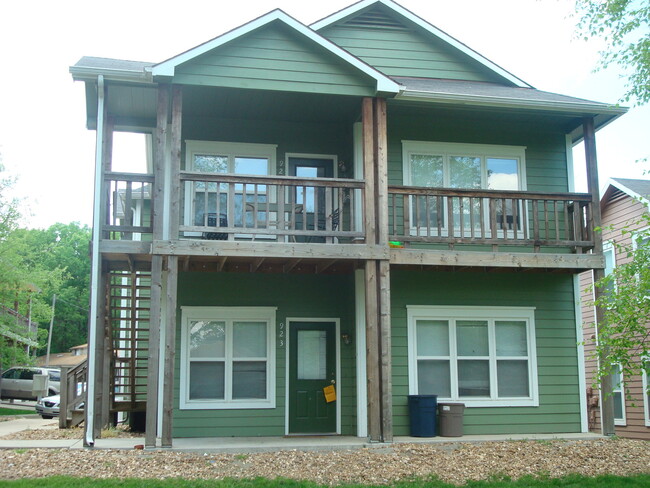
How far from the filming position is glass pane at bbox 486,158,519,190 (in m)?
13.9

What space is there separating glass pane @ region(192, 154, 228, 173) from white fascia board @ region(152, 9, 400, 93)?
268 cm

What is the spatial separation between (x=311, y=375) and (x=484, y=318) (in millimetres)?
3352

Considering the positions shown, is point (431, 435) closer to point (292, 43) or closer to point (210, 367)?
point (210, 367)

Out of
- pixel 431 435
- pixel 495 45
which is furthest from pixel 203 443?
pixel 495 45

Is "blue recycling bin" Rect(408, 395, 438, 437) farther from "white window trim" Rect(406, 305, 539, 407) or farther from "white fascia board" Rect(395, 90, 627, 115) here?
"white fascia board" Rect(395, 90, 627, 115)

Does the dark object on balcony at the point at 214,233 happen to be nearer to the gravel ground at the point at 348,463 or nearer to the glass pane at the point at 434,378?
the gravel ground at the point at 348,463

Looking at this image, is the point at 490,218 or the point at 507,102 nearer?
the point at 490,218

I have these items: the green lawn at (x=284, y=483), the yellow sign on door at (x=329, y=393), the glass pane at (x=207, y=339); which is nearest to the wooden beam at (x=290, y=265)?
the glass pane at (x=207, y=339)

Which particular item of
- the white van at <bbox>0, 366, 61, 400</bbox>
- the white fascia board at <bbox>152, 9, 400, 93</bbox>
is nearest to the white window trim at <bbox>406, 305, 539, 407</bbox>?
the white fascia board at <bbox>152, 9, 400, 93</bbox>

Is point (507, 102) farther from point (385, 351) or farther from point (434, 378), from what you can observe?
point (434, 378)

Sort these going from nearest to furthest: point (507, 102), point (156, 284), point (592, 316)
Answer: point (156, 284) → point (507, 102) → point (592, 316)

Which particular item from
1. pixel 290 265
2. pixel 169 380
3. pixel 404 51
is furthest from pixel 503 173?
pixel 169 380

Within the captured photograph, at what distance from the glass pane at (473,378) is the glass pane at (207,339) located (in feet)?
14.2

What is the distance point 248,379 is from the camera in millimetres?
12961
